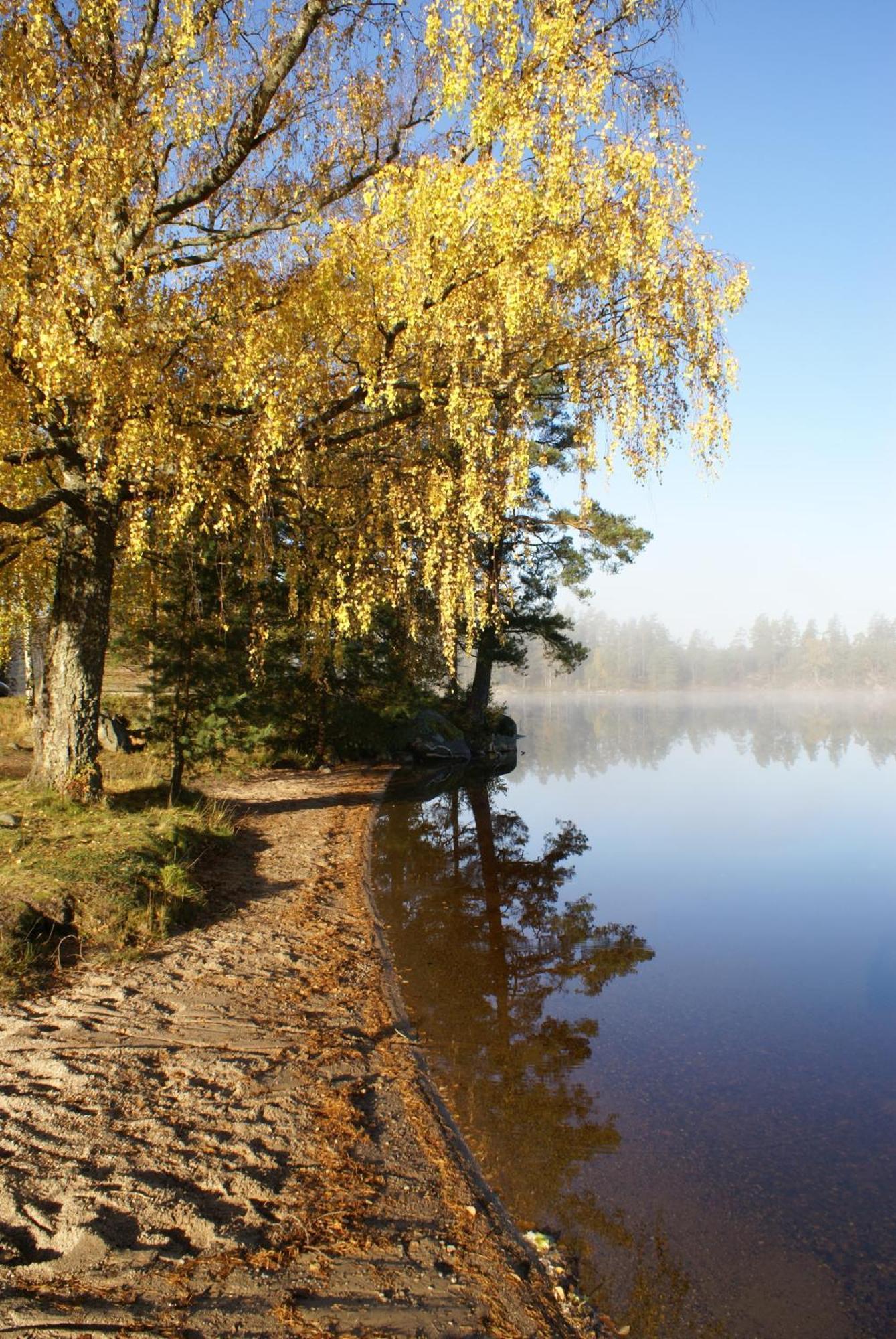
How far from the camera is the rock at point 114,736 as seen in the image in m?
15.7

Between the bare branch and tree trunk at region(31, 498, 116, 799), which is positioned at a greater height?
the bare branch

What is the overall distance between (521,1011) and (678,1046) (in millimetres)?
1114

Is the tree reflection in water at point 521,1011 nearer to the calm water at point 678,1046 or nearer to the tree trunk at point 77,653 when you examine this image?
the calm water at point 678,1046

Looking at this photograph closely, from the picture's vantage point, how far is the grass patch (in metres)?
5.77

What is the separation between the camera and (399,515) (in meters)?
8.66

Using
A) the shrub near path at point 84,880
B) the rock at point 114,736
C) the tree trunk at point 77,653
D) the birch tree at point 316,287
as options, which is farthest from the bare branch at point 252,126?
the rock at point 114,736

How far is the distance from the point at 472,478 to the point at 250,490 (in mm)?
2196

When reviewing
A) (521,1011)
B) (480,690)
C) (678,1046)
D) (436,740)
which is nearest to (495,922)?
(521,1011)

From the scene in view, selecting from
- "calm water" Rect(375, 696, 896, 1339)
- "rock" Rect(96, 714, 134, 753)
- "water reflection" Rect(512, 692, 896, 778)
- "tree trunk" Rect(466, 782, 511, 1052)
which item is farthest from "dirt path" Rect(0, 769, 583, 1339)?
"water reflection" Rect(512, 692, 896, 778)

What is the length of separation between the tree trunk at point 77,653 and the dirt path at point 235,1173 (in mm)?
3508

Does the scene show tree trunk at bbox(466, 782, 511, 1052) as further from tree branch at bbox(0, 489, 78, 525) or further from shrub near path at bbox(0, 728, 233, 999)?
tree branch at bbox(0, 489, 78, 525)

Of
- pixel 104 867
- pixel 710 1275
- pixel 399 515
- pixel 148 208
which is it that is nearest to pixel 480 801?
pixel 399 515

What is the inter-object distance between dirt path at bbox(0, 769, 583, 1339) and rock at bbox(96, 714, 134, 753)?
33.6 ft

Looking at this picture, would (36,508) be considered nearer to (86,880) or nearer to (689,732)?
(86,880)
